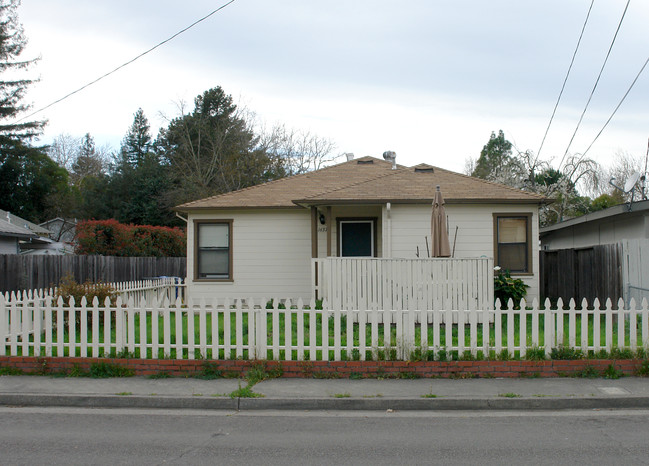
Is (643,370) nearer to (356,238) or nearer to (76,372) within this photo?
(76,372)

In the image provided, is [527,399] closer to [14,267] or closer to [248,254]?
[248,254]

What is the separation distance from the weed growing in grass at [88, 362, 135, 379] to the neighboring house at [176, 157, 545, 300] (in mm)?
6625

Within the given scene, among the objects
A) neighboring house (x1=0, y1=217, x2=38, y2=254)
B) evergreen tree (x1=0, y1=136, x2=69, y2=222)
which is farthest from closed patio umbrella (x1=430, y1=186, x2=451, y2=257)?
evergreen tree (x1=0, y1=136, x2=69, y2=222)

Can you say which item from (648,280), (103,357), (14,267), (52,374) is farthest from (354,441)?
(14,267)

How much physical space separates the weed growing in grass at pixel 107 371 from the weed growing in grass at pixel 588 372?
6290mm

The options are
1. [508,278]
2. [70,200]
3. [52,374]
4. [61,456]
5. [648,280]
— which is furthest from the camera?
[70,200]

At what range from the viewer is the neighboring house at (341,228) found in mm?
14414

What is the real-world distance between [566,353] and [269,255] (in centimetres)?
919

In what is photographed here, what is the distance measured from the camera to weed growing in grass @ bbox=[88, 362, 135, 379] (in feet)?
28.2

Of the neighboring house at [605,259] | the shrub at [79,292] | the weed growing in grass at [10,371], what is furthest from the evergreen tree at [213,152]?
the weed growing in grass at [10,371]

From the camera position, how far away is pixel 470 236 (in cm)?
1455

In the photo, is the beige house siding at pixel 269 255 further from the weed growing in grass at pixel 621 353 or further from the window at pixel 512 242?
the weed growing in grass at pixel 621 353

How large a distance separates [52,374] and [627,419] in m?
7.58

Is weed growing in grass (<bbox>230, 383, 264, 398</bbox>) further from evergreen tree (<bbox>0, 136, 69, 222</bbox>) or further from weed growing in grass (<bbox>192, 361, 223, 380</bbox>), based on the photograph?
evergreen tree (<bbox>0, 136, 69, 222</bbox>)
